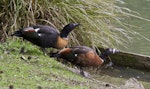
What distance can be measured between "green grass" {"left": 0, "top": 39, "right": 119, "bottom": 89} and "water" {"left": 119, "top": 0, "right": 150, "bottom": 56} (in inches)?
127

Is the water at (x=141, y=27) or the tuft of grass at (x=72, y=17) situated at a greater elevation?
the tuft of grass at (x=72, y=17)

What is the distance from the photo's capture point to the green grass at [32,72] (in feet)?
20.2

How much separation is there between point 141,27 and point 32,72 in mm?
7123

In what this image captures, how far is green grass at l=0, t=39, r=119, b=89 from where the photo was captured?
6160 mm

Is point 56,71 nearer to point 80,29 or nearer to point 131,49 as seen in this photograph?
point 80,29

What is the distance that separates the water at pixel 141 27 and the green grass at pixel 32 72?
323cm

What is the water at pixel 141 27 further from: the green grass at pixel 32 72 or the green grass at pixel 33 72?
the green grass at pixel 32 72

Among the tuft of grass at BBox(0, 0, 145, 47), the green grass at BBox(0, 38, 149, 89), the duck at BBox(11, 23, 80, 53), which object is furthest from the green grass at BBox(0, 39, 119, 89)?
the tuft of grass at BBox(0, 0, 145, 47)

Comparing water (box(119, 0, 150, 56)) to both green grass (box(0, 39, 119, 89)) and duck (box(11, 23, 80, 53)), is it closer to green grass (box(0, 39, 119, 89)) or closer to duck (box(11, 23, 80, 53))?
duck (box(11, 23, 80, 53))

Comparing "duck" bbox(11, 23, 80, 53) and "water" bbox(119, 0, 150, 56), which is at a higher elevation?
"duck" bbox(11, 23, 80, 53)

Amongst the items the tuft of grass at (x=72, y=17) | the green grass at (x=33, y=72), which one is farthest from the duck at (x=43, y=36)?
the tuft of grass at (x=72, y=17)

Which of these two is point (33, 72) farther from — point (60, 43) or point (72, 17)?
point (72, 17)

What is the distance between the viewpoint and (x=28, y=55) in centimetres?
780

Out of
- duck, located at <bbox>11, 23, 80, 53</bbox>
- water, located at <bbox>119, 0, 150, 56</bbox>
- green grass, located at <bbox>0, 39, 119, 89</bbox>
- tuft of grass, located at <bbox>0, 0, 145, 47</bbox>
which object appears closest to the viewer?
green grass, located at <bbox>0, 39, 119, 89</bbox>
